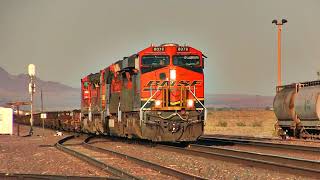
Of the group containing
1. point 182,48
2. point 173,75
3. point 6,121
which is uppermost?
point 182,48

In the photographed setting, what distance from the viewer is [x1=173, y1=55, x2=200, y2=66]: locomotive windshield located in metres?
24.6

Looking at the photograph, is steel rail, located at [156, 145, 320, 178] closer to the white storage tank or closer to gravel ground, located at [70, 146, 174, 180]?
gravel ground, located at [70, 146, 174, 180]

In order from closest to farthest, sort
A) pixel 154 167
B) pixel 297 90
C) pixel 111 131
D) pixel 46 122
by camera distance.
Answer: pixel 154 167 → pixel 111 131 → pixel 297 90 → pixel 46 122

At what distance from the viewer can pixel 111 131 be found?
3009 centimetres

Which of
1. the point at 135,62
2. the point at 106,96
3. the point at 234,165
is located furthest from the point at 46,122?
the point at 234,165

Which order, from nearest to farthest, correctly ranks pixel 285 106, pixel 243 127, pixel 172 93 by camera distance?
1. pixel 172 93
2. pixel 285 106
3. pixel 243 127

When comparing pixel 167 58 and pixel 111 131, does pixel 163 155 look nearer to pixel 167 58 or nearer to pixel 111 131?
pixel 167 58

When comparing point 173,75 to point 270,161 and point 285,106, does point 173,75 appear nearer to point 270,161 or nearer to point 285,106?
point 270,161

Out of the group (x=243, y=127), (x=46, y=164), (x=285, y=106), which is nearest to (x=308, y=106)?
(x=285, y=106)

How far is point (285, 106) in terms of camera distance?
3431cm

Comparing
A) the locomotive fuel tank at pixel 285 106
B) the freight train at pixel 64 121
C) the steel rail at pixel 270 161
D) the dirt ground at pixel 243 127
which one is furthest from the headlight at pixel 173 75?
the freight train at pixel 64 121

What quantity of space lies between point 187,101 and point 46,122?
49237 millimetres

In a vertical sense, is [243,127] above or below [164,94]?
below

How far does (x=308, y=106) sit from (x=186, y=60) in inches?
402
